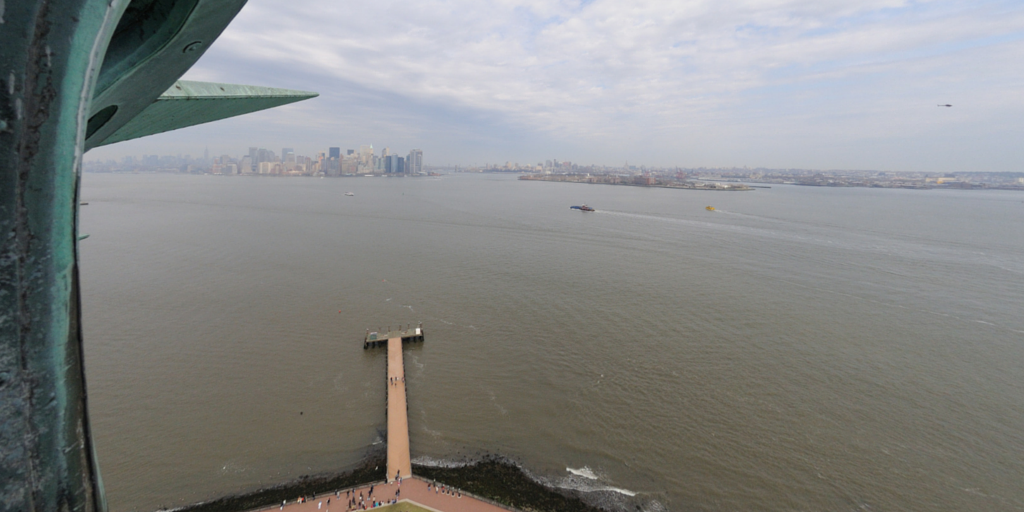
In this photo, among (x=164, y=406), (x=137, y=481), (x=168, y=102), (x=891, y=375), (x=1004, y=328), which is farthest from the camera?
(x=1004, y=328)

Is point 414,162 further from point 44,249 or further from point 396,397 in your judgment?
point 44,249

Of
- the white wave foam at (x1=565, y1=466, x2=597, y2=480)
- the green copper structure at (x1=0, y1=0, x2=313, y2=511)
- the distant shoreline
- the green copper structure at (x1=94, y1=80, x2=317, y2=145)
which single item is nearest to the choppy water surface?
the white wave foam at (x1=565, y1=466, x2=597, y2=480)


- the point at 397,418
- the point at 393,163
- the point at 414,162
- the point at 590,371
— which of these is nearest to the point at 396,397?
the point at 397,418

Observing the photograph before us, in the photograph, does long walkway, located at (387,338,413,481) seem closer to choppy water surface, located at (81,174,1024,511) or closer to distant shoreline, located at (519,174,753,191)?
choppy water surface, located at (81,174,1024,511)

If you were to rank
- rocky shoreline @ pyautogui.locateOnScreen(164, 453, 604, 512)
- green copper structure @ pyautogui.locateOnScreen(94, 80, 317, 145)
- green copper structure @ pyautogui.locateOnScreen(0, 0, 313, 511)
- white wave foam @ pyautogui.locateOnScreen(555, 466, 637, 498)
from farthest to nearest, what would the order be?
white wave foam @ pyautogui.locateOnScreen(555, 466, 637, 498) < rocky shoreline @ pyautogui.locateOnScreen(164, 453, 604, 512) < green copper structure @ pyautogui.locateOnScreen(94, 80, 317, 145) < green copper structure @ pyautogui.locateOnScreen(0, 0, 313, 511)

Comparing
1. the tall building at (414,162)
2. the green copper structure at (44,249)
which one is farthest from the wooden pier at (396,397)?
the tall building at (414,162)

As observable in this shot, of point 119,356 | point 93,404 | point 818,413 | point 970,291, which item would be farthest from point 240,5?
point 970,291

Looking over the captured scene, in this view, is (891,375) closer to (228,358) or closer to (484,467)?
(484,467)
